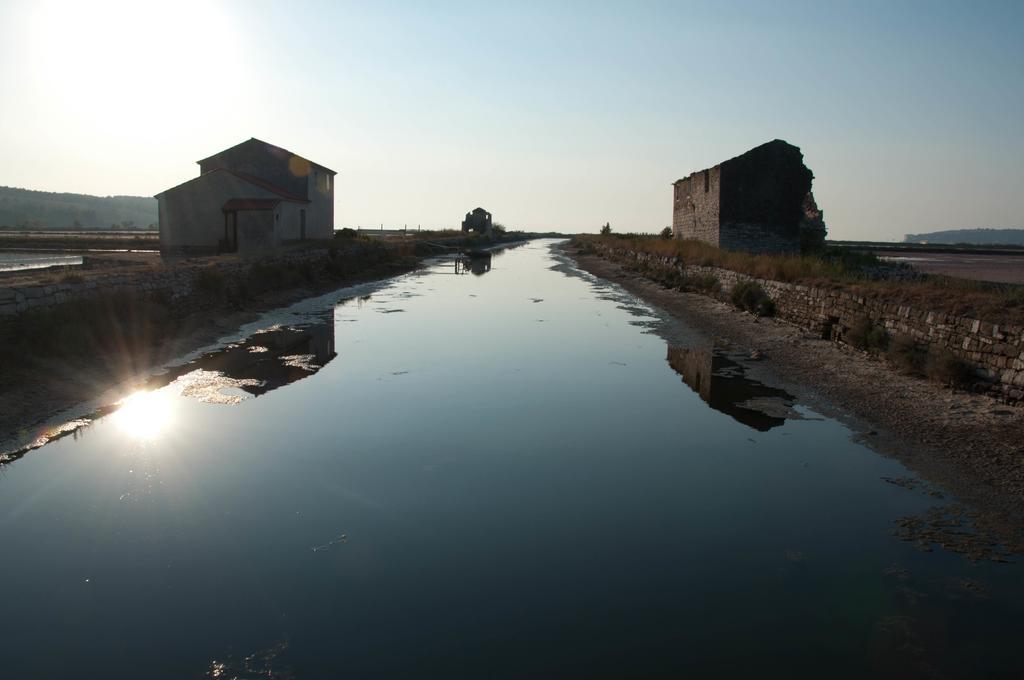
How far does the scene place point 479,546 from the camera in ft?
19.9

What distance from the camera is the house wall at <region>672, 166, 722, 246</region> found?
32.3m

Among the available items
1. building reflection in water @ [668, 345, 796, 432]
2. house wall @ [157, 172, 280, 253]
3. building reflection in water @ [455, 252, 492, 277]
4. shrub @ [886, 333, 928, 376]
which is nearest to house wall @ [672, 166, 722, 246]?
building reflection in water @ [455, 252, 492, 277]

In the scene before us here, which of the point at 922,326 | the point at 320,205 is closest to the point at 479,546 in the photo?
the point at 922,326

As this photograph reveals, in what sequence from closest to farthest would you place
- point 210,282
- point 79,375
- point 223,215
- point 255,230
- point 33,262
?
point 79,375 < point 210,282 < point 33,262 < point 255,230 < point 223,215

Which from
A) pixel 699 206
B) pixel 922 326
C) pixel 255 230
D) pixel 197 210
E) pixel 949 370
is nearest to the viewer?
pixel 949 370

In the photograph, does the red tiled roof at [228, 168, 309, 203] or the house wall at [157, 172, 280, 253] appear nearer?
the house wall at [157, 172, 280, 253]

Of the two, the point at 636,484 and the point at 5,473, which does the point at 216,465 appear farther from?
the point at 636,484

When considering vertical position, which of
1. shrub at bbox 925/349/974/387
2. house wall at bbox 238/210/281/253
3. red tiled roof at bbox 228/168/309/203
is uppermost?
red tiled roof at bbox 228/168/309/203

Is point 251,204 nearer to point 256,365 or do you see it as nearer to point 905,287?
point 256,365

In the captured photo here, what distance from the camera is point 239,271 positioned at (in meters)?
24.2

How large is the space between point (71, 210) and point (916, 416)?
160 meters

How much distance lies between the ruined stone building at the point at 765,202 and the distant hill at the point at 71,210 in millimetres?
98592

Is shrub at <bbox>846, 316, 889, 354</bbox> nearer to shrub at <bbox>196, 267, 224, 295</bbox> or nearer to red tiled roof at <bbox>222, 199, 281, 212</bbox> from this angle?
shrub at <bbox>196, 267, 224, 295</bbox>

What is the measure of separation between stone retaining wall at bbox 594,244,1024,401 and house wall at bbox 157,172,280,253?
2676 cm
